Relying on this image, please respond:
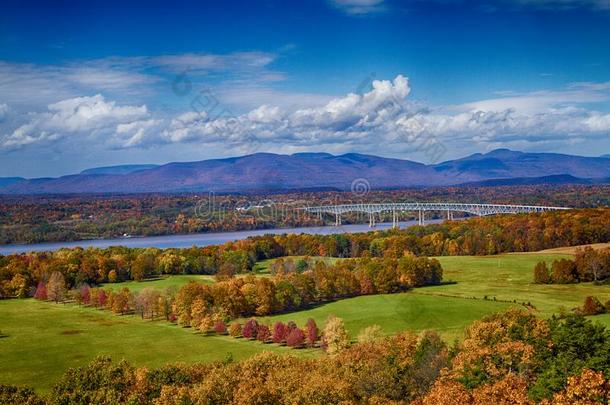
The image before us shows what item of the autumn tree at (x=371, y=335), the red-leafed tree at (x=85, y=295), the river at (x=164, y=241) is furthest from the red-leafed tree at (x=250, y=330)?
the river at (x=164, y=241)

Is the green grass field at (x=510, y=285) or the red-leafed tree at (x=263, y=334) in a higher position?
the green grass field at (x=510, y=285)

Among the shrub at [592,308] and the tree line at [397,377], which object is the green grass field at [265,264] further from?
the tree line at [397,377]

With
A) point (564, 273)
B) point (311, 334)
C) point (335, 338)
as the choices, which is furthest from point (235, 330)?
point (564, 273)

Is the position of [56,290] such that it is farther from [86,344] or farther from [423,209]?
[423,209]

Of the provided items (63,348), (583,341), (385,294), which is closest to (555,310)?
(385,294)

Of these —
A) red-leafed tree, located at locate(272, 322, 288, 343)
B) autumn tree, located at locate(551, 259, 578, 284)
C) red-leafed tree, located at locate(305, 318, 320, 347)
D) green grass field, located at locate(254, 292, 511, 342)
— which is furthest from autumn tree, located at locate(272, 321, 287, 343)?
autumn tree, located at locate(551, 259, 578, 284)

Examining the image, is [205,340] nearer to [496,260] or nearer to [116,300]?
[116,300]
